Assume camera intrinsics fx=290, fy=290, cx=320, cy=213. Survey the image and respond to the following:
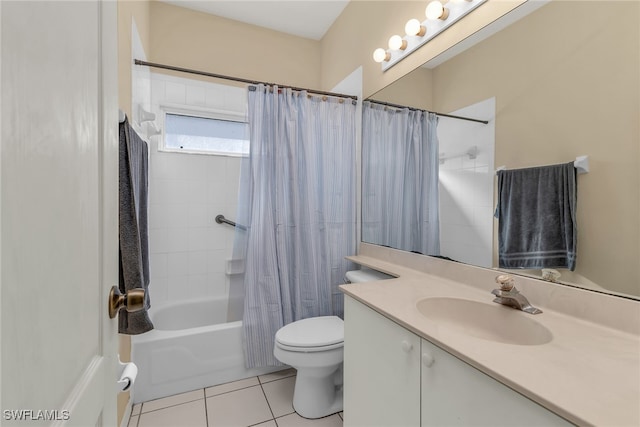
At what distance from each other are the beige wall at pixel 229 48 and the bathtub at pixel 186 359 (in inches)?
80.6

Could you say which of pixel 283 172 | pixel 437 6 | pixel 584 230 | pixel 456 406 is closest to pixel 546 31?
pixel 437 6

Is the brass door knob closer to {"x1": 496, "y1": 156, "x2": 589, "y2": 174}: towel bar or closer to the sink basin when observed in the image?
the sink basin

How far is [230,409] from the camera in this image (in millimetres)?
1642

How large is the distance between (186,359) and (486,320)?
167 cm

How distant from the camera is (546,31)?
106 centimetres

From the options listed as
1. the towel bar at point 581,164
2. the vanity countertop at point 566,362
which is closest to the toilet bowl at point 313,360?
the vanity countertop at point 566,362

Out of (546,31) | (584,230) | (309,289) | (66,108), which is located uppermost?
(546,31)

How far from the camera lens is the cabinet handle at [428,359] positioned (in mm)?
810

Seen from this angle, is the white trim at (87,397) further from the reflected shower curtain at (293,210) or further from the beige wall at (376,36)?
the beige wall at (376,36)

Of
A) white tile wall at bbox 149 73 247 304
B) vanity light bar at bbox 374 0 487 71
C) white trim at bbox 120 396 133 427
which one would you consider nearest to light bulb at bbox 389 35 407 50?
vanity light bar at bbox 374 0 487 71

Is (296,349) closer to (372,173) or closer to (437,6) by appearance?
(372,173)

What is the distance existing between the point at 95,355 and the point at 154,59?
7.95 feet

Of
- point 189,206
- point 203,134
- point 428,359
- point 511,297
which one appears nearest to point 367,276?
point 511,297

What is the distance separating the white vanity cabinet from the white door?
779mm
